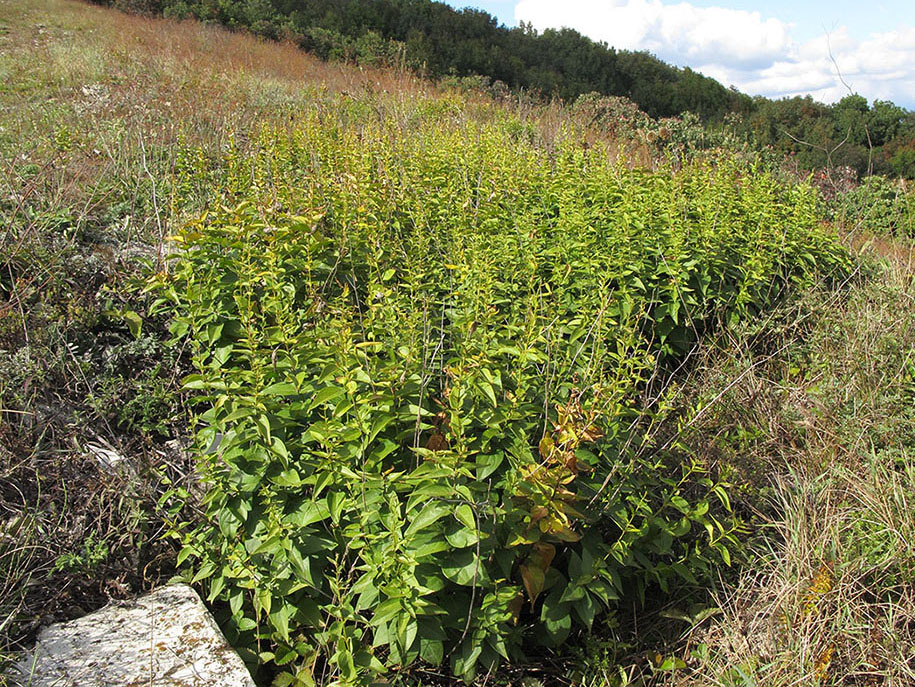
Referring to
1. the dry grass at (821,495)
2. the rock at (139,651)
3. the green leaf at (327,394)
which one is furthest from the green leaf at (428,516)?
the dry grass at (821,495)

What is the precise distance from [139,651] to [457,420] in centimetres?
135

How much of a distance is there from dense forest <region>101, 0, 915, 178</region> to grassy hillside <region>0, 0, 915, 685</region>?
289 inches

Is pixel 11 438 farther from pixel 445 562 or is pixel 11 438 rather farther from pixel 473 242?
pixel 473 242

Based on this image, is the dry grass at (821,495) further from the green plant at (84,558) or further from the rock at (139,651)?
the green plant at (84,558)

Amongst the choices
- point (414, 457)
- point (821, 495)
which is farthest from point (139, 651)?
point (821, 495)

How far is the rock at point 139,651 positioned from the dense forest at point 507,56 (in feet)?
33.6

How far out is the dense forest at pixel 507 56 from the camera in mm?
12602

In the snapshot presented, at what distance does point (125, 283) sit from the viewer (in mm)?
3631

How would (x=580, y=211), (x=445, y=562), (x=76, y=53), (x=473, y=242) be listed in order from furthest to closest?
(x=76, y=53) → (x=580, y=211) → (x=473, y=242) → (x=445, y=562)

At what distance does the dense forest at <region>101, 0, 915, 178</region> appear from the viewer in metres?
12.6

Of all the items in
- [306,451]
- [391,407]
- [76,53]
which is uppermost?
[76,53]

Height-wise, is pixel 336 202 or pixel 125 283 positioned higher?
pixel 336 202

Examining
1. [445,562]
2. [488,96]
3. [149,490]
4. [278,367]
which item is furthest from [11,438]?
[488,96]

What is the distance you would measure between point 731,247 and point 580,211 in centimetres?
100
